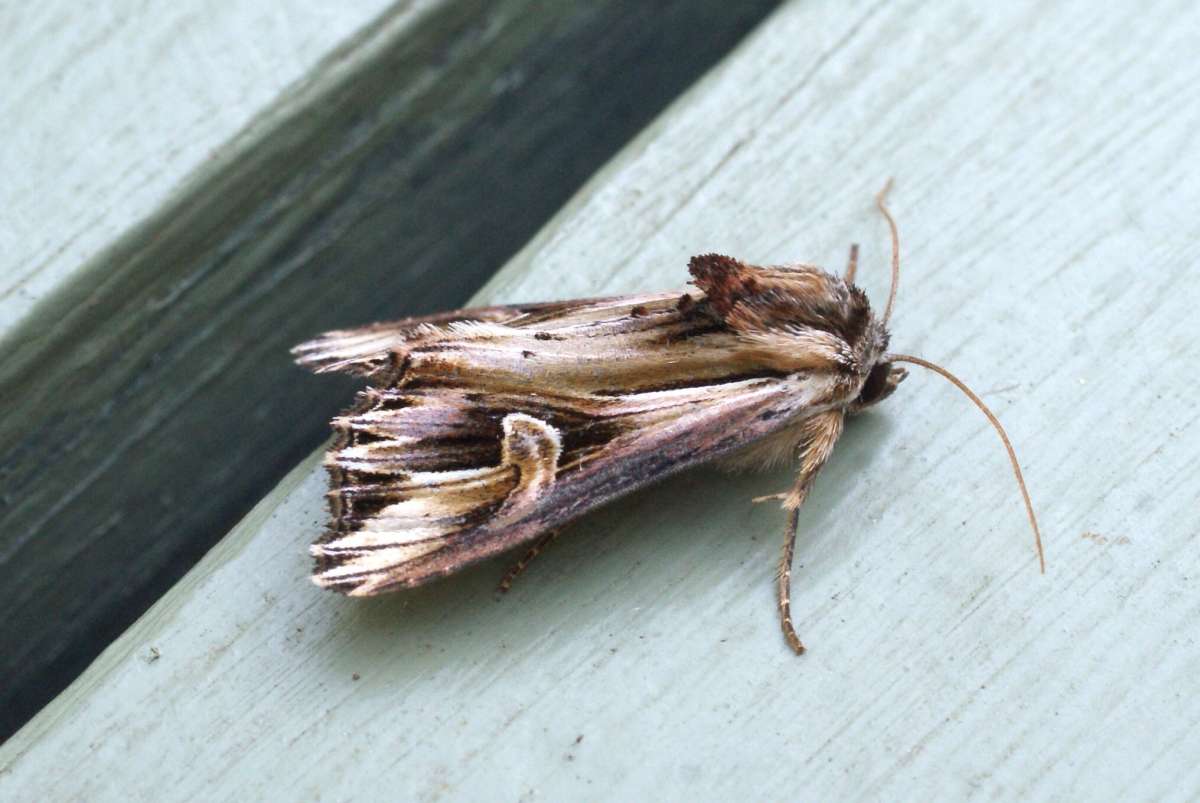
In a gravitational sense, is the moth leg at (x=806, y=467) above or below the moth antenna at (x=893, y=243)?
A: below

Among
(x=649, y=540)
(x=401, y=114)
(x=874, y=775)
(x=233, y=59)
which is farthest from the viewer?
(x=401, y=114)

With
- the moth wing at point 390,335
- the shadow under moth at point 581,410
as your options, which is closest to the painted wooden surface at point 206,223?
the moth wing at point 390,335

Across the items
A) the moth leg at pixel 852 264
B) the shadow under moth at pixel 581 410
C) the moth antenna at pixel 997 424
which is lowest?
the moth antenna at pixel 997 424

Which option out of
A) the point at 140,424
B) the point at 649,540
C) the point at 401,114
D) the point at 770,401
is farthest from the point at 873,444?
the point at 140,424

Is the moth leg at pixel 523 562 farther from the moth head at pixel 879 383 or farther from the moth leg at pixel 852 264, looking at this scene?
the moth leg at pixel 852 264

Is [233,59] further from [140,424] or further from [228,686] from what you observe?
[228,686]

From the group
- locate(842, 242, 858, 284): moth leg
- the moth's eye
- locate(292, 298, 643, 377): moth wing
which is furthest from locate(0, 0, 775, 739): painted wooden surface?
the moth's eye

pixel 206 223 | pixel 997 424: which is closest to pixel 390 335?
pixel 206 223

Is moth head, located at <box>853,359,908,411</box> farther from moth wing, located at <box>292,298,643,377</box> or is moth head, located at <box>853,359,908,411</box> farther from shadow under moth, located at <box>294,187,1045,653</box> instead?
moth wing, located at <box>292,298,643,377</box>
